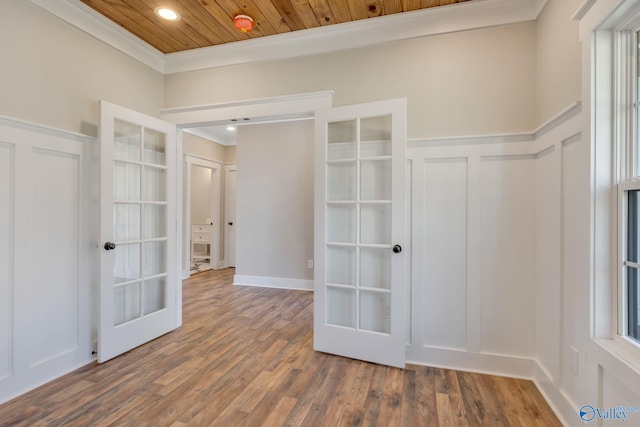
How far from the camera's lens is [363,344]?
7.79 ft

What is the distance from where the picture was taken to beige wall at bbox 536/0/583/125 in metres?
1.62

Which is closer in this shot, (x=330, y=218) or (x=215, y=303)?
(x=330, y=218)

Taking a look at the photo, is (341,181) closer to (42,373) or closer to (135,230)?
(135,230)

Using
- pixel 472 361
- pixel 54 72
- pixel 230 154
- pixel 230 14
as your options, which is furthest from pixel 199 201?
pixel 472 361

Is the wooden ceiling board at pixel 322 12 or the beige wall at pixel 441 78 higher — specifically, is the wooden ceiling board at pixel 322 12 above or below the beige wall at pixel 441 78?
above

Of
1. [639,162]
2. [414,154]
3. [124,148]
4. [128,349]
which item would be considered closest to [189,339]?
[128,349]

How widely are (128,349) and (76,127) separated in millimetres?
1804

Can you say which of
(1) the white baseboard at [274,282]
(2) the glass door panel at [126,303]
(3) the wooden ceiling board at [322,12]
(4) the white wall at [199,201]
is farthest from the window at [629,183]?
(4) the white wall at [199,201]

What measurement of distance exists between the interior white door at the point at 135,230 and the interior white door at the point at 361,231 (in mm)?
1483

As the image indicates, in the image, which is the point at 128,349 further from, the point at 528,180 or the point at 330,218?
the point at 528,180

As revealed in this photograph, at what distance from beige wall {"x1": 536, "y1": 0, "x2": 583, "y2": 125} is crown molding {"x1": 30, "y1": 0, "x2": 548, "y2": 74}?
20cm

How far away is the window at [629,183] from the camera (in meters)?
1.31

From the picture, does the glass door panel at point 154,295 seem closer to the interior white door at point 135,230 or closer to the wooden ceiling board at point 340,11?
the interior white door at point 135,230

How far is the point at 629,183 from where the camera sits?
1.30 metres
